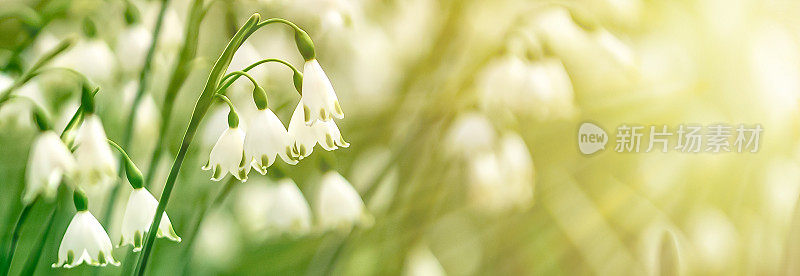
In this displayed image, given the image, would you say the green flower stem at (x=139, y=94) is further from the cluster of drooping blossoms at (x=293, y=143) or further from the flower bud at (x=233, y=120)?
the flower bud at (x=233, y=120)

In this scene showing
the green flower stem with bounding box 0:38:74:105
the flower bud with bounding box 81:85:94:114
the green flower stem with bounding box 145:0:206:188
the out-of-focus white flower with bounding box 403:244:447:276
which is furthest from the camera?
the out-of-focus white flower with bounding box 403:244:447:276

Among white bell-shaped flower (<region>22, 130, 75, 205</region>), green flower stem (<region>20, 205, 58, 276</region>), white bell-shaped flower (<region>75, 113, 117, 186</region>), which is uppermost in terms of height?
white bell-shaped flower (<region>75, 113, 117, 186</region>)

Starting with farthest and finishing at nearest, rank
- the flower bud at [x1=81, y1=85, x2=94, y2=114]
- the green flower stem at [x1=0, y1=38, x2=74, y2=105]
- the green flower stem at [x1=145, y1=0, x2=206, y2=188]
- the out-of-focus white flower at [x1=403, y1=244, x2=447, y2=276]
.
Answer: the out-of-focus white flower at [x1=403, y1=244, x2=447, y2=276], the green flower stem at [x1=145, y1=0, x2=206, y2=188], the green flower stem at [x1=0, y1=38, x2=74, y2=105], the flower bud at [x1=81, y1=85, x2=94, y2=114]

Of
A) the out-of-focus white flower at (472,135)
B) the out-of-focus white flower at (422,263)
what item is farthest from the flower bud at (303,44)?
the out-of-focus white flower at (422,263)

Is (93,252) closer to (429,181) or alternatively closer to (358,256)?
(358,256)

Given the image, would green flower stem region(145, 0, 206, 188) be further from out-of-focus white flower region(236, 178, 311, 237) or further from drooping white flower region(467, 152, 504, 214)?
drooping white flower region(467, 152, 504, 214)

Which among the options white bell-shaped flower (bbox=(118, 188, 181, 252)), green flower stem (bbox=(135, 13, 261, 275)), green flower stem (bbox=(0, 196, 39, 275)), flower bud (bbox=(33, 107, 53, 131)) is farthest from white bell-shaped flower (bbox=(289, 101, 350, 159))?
green flower stem (bbox=(0, 196, 39, 275))

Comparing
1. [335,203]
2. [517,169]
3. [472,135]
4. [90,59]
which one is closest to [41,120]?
[90,59]

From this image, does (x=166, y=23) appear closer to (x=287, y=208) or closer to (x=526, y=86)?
(x=287, y=208)
